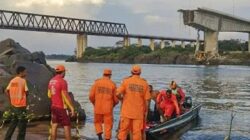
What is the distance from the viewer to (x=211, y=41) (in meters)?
137

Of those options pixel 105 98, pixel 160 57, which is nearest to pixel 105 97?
pixel 105 98

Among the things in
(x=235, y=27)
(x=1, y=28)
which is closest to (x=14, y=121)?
(x=235, y=27)

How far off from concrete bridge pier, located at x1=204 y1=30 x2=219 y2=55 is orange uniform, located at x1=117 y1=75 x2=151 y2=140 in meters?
122

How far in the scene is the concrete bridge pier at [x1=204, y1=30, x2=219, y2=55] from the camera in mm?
132950

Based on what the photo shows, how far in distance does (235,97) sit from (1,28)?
118m

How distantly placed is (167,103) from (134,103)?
218 inches

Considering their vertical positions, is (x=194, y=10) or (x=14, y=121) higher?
(x=194, y=10)

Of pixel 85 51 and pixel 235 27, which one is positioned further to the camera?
pixel 85 51

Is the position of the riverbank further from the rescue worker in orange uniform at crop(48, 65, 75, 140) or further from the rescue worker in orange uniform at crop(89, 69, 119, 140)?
the rescue worker in orange uniform at crop(48, 65, 75, 140)

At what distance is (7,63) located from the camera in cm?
2061

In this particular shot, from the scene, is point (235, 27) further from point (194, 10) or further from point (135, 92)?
point (135, 92)

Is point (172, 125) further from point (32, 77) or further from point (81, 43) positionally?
point (81, 43)

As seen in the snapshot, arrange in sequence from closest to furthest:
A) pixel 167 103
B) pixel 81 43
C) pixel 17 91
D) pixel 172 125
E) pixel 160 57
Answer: pixel 17 91 → pixel 172 125 → pixel 167 103 → pixel 160 57 → pixel 81 43

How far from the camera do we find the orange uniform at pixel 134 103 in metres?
11.9
